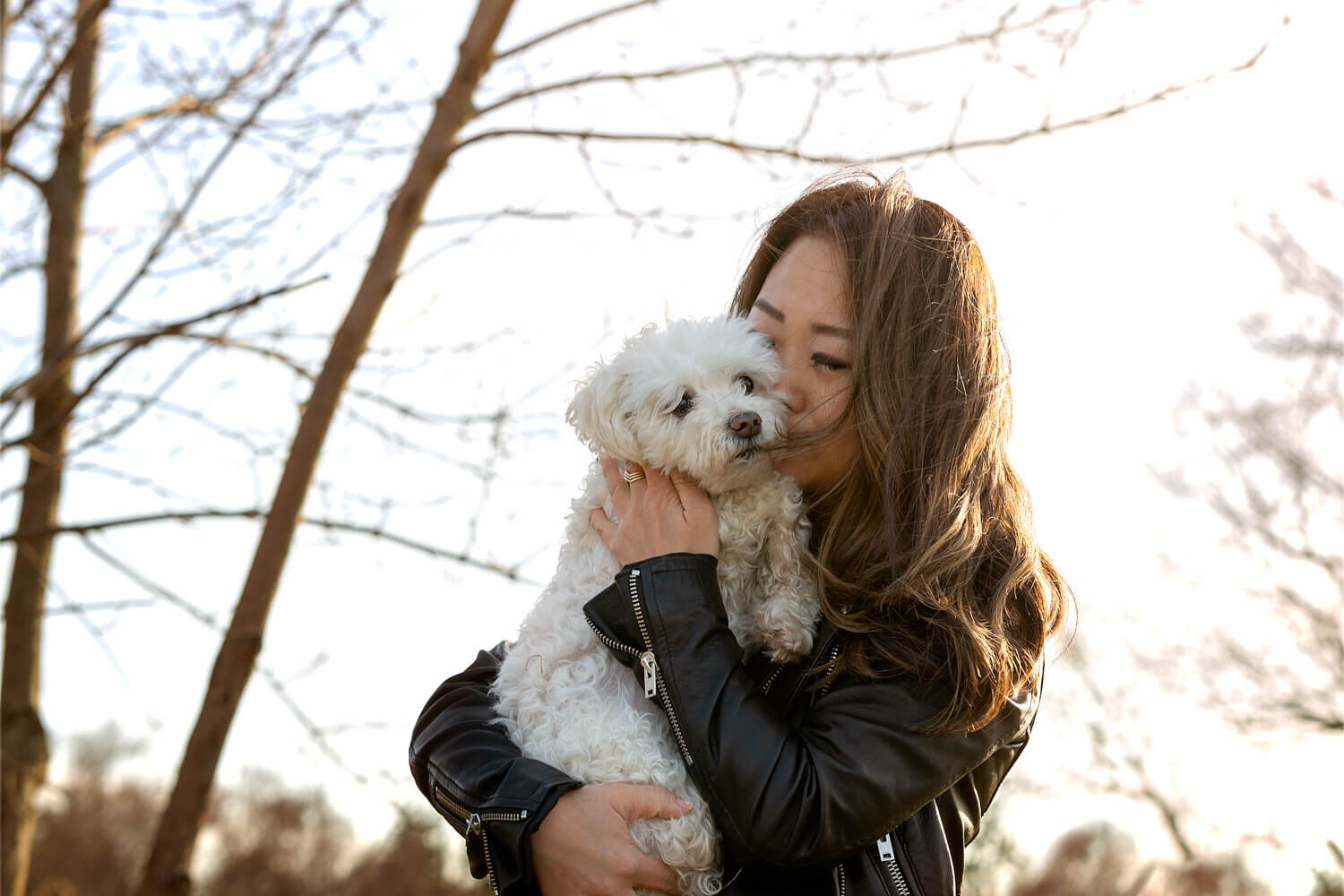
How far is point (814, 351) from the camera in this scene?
2.67 m

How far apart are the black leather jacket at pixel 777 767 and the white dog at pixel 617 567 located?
8 cm

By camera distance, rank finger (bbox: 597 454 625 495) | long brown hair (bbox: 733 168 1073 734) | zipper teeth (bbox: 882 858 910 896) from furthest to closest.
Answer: finger (bbox: 597 454 625 495) < long brown hair (bbox: 733 168 1073 734) < zipper teeth (bbox: 882 858 910 896)

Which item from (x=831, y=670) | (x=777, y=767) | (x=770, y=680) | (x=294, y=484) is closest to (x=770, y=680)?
(x=770, y=680)

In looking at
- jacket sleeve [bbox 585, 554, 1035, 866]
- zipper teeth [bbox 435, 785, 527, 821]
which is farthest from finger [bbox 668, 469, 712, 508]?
zipper teeth [bbox 435, 785, 527, 821]

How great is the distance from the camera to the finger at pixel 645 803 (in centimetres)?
227

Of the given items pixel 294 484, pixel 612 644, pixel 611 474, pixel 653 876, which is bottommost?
pixel 653 876

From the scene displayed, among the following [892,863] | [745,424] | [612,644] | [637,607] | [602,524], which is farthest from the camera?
[602,524]

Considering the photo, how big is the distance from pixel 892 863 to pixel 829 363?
1.09 metres

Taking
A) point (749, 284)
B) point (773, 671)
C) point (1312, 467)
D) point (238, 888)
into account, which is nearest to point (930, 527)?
point (773, 671)

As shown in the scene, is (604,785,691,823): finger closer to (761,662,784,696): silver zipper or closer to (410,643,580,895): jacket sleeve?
(410,643,580,895): jacket sleeve

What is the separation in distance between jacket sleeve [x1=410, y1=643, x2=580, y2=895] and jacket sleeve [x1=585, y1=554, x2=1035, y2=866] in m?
0.34

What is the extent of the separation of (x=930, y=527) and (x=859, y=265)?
2.17 feet

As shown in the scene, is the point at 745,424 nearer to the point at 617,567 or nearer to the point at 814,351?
the point at 814,351

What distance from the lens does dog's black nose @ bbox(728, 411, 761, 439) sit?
2.55 meters
